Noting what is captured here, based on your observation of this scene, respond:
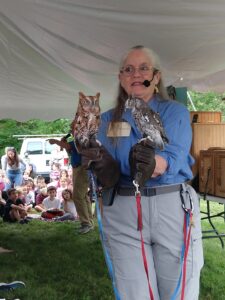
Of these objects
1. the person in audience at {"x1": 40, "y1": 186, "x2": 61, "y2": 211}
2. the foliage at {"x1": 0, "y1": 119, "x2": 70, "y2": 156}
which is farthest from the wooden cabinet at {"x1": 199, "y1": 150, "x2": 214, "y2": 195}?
the foliage at {"x1": 0, "y1": 119, "x2": 70, "y2": 156}

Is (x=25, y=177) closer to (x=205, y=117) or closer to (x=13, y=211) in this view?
(x=13, y=211)

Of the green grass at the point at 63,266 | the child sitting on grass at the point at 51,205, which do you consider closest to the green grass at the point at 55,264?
the green grass at the point at 63,266

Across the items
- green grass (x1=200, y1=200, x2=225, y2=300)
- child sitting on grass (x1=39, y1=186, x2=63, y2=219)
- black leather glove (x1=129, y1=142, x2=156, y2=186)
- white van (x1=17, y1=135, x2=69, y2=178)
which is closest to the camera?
black leather glove (x1=129, y1=142, x2=156, y2=186)

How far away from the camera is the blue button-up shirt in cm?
198

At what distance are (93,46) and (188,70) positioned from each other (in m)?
1.43

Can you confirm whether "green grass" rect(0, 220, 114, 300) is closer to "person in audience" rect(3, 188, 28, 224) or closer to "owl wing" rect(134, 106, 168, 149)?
"person in audience" rect(3, 188, 28, 224)

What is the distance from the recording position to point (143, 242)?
6.69 feet

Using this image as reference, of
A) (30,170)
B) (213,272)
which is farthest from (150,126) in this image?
(30,170)

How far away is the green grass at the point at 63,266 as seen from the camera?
4.33m

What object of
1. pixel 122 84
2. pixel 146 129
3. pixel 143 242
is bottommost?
pixel 143 242

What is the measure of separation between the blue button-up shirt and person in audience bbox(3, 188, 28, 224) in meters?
7.46

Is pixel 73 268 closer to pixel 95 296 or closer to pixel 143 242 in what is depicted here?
pixel 95 296

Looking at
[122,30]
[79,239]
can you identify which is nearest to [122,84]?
[122,30]

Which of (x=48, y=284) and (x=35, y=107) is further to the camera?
(x=35, y=107)
